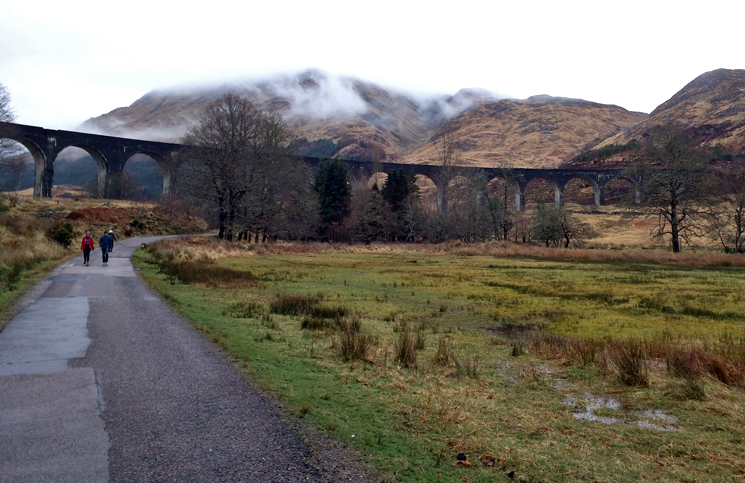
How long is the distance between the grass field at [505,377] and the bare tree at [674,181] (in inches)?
1139

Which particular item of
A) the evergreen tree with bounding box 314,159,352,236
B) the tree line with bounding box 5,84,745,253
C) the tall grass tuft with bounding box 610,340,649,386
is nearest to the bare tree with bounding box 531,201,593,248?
the tree line with bounding box 5,84,745,253

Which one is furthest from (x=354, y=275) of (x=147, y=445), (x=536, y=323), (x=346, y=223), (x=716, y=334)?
(x=346, y=223)

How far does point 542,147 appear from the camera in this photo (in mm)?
195625

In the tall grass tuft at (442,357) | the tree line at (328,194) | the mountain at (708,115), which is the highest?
the mountain at (708,115)

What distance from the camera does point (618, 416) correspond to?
5.65 metres

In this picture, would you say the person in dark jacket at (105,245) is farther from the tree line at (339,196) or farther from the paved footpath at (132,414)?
the tree line at (339,196)

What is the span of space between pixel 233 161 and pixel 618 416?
4221cm

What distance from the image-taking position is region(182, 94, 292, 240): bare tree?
4400 cm

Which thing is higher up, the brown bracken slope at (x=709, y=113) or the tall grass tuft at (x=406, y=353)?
the brown bracken slope at (x=709, y=113)

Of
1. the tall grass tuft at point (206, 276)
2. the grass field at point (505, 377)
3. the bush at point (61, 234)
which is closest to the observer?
the grass field at point (505, 377)

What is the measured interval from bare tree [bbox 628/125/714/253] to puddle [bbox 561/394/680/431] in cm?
4006

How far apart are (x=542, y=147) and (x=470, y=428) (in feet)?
671

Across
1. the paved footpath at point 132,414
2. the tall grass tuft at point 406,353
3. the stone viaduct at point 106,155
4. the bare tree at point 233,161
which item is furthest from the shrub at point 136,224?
the tall grass tuft at point 406,353

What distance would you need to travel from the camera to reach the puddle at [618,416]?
5.39m
